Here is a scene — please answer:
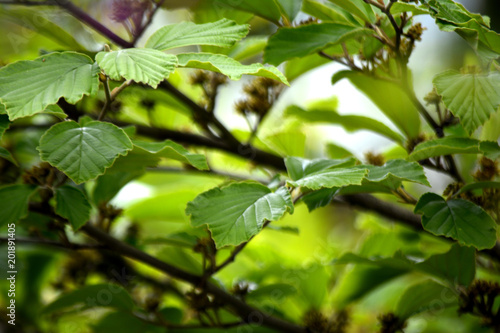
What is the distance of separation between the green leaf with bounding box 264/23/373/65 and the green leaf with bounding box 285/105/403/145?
0.52 feet

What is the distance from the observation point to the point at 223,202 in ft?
1.74

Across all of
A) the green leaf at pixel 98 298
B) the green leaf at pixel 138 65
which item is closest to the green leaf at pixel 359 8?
the green leaf at pixel 138 65

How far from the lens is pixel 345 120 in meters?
0.76

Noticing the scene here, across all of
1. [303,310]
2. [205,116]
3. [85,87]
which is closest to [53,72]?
[85,87]

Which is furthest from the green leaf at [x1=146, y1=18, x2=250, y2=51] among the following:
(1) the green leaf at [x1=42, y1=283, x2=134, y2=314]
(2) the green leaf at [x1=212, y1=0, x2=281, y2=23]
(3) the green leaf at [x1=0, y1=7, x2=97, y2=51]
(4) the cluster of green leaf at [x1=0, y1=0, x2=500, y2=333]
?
(1) the green leaf at [x1=42, y1=283, x2=134, y2=314]

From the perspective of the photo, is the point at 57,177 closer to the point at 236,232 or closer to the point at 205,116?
the point at 205,116

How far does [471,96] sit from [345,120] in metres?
0.25

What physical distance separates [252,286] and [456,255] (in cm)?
32

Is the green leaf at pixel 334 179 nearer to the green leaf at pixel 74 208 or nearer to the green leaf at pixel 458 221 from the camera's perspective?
the green leaf at pixel 458 221

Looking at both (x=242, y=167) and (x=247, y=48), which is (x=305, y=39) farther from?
(x=242, y=167)

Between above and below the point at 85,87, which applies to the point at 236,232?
below

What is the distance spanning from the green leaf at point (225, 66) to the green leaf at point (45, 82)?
0.09m

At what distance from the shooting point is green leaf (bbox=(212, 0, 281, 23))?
66 centimetres

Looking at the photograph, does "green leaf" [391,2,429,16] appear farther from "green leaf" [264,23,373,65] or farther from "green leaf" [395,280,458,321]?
"green leaf" [395,280,458,321]
